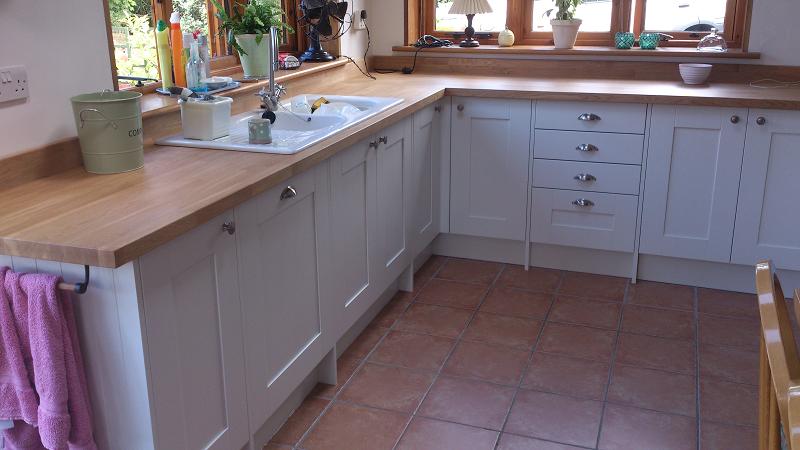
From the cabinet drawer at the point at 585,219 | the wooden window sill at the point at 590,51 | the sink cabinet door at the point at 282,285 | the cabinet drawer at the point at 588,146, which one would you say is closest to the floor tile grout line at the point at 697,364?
the cabinet drawer at the point at 585,219

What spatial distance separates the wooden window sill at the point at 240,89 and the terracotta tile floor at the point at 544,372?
103 cm

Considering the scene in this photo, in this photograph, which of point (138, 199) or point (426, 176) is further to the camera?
point (426, 176)

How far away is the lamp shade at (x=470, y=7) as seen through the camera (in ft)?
13.0

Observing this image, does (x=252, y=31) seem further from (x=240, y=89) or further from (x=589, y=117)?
(x=589, y=117)

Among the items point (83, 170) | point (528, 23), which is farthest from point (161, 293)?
point (528, 23)

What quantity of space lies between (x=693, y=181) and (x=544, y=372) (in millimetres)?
1171

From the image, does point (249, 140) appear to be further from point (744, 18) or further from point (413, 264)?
point (744, 18)

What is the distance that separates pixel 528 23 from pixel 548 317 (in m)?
1.72

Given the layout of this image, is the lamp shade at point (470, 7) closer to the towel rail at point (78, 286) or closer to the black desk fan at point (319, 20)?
the black desk fan at point (319, 20)

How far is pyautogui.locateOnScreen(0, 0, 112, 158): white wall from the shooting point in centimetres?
191

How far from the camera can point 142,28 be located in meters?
2.67

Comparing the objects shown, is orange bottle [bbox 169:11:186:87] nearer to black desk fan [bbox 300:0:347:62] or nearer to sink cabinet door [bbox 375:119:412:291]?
sink cabinet door [bbox 375:119:412:291]

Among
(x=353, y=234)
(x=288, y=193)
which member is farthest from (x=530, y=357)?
(x=288, y=193)

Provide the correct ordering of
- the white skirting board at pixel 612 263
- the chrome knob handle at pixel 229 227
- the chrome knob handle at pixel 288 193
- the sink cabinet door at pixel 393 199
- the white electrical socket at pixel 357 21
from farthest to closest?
the white electrical socket at pixel 357 21
the white skirting board at pixel 612 263
the sink cabinet door at pixel 393 199
the chrome knob handle at pixel 288 193
the chrome knob handle at pixel 229 227
